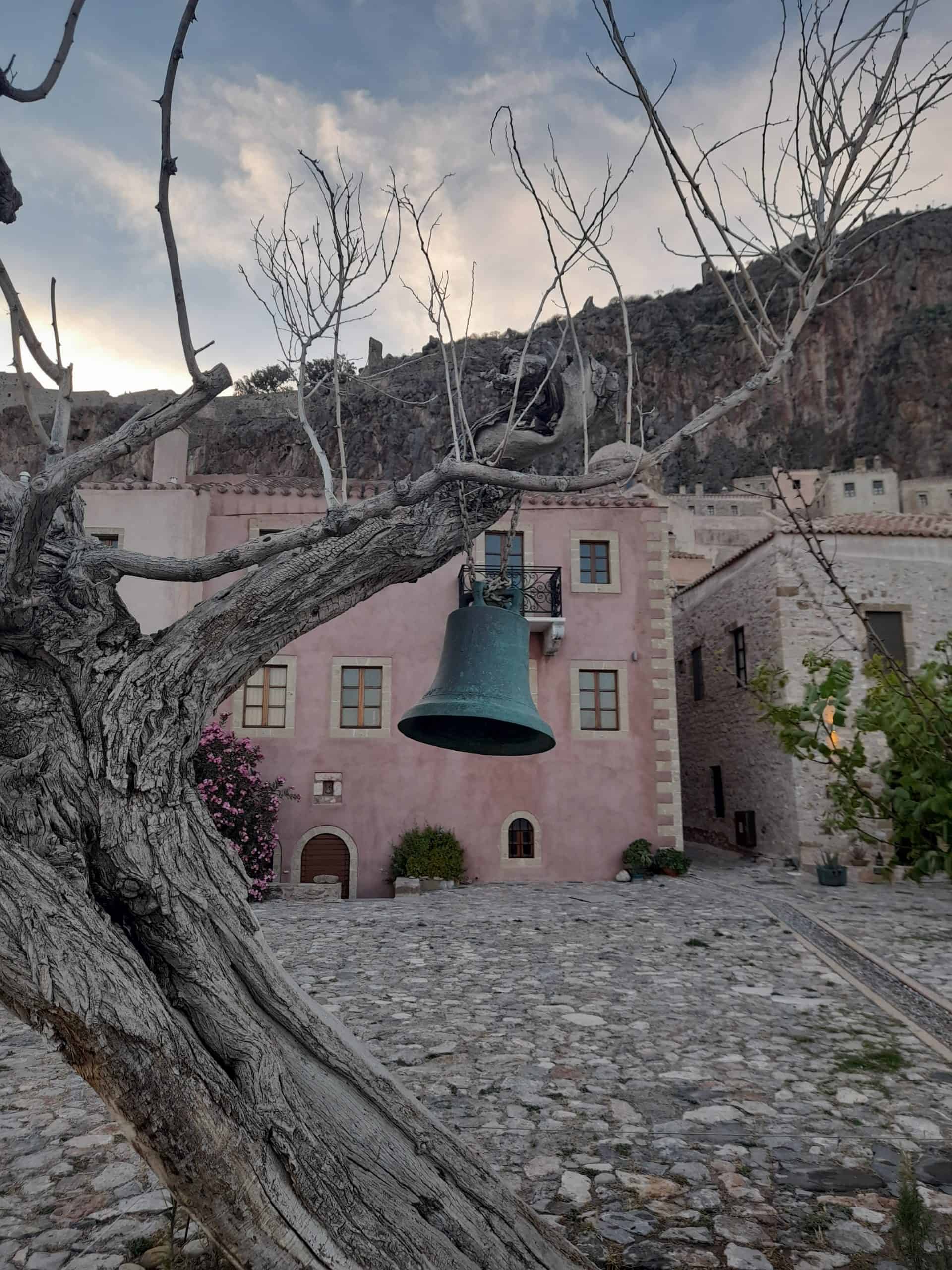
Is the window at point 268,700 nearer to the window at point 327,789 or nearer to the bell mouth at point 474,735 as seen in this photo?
the window at point 327,789

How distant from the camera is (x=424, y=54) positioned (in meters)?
3.46

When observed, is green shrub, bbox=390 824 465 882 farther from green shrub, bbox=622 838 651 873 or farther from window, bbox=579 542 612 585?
window, bbox=579 542 612 585

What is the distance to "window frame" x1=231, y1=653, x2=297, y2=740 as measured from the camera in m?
15.6

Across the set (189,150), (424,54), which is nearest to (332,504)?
(189,150)

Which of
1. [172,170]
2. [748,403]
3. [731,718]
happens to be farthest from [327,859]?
[748,403]

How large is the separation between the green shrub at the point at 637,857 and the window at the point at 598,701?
226 centimetres

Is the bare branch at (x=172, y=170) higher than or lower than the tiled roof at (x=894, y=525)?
lower

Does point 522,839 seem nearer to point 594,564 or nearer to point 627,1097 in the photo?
point 594,564

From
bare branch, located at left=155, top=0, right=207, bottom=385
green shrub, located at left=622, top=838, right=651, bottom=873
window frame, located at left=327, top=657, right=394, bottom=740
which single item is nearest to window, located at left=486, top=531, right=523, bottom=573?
window frame, located at left=327, top=657, right=394, bottom=740

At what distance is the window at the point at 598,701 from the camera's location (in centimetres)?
1619

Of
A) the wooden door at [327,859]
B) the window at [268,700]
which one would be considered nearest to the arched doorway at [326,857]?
the wooden door at [327,859]

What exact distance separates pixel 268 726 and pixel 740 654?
10.7 metres

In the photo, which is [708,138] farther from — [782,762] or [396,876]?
[782,762]

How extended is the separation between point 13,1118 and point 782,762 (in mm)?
14920
